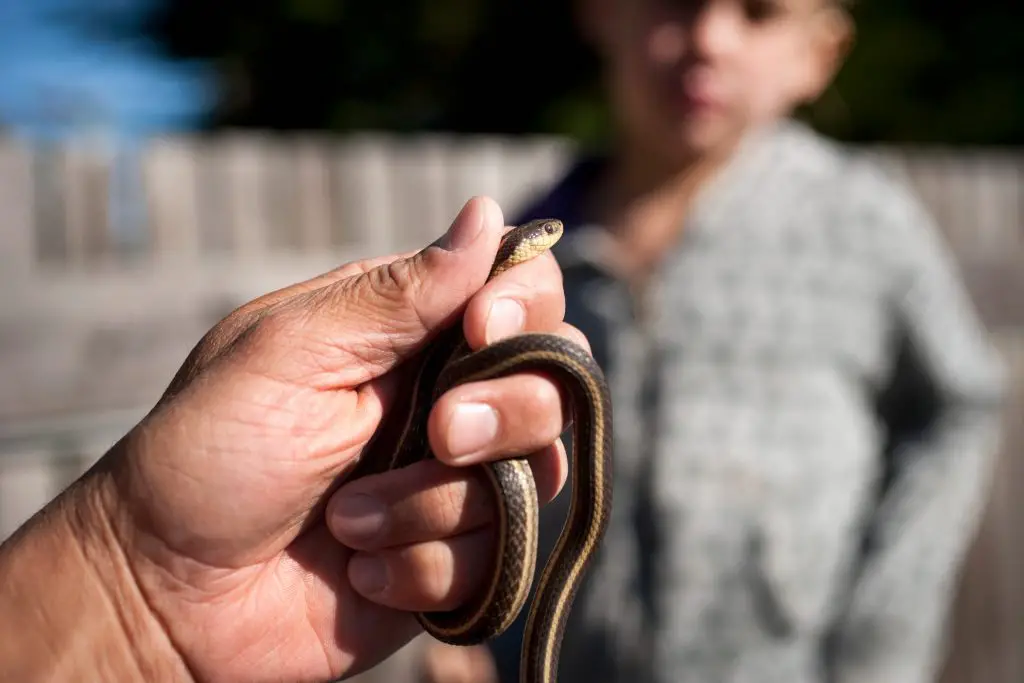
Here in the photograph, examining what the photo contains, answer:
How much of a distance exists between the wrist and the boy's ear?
8.95 feet

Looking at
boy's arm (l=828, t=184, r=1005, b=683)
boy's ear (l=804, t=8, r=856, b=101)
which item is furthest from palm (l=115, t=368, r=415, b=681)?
boy's ear (l=804, t=8, r=856, b=101)

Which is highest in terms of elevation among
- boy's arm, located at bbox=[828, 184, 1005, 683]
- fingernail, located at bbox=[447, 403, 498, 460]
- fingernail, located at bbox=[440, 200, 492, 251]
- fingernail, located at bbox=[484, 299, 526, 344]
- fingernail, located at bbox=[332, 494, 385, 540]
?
fingernail, located at bbox=[440, 200, 492, 251]

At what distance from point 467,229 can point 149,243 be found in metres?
2.43

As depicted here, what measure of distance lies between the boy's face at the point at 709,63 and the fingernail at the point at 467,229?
60.0 inches

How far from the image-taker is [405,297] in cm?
181

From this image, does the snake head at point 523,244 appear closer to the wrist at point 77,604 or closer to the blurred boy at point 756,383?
the wrist at point 77,604

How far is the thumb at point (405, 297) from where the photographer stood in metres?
1.81

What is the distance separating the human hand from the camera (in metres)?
1.81

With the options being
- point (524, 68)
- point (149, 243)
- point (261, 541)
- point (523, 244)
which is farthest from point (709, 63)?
point (524, 68)

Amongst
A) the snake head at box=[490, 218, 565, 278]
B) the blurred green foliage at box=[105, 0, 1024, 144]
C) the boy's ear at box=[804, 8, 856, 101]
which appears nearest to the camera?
the snake head at box=[490, 218, 565, 278]

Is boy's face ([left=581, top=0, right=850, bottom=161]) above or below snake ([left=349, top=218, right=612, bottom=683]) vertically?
above

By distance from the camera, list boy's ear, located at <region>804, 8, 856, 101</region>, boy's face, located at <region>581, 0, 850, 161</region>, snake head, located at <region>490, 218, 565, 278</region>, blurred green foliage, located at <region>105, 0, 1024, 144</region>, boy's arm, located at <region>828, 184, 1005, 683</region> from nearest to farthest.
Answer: snake head, located at <region>490, 218, 565, 278</region>, boy's face, located at <region>581, 0, 850, 161</region>, boy's arm, located at <region>828, 184, 1005, 683</region>, boy's ear, located at <region>804, 8, 856, 101</region>, blurred green foliage, located at <region>105, 0, 1024, 144</region>

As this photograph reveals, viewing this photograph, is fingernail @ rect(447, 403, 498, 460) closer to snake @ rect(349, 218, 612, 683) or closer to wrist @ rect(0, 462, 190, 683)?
snake @ rect(349, 218, 612, 683)

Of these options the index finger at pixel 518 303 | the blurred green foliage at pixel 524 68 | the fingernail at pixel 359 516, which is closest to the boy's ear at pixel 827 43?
the index finger at pixel 518 303
